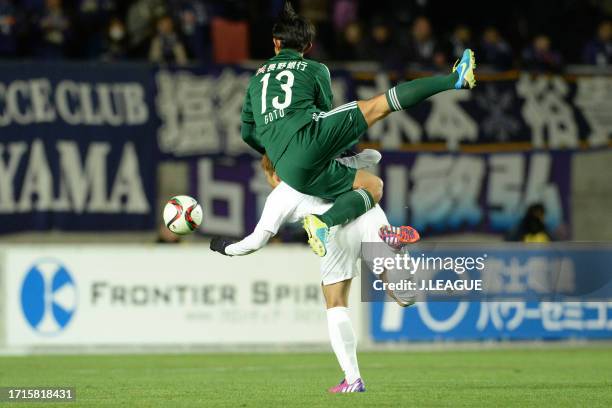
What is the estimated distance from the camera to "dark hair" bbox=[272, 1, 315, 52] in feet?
28.7

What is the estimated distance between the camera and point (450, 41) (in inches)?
730

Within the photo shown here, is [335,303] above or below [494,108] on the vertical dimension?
below

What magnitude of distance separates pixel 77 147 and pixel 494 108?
233 inches

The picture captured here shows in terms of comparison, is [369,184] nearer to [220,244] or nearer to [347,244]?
[347,244]

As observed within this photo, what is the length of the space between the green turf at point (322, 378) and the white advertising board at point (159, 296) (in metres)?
0.44

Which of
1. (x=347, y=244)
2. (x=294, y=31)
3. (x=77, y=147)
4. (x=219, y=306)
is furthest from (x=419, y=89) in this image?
(x=77, y=147)

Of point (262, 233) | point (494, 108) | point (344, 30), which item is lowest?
point (262, 233)

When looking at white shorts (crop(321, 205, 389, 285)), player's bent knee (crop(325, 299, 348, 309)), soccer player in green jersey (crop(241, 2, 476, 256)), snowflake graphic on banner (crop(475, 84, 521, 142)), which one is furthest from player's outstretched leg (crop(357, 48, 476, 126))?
snowflake graphic on banner (crop(475, 84, 521, 142))

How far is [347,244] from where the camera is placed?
8828mm

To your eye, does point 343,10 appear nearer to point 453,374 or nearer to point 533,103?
point 533,103

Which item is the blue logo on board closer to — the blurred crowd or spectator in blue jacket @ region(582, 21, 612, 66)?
the blurred crowd

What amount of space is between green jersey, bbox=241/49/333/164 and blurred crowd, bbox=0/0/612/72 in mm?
8687

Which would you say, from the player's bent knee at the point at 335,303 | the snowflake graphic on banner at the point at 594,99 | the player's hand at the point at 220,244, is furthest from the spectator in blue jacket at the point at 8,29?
the player's bent knee at the point at 335,303

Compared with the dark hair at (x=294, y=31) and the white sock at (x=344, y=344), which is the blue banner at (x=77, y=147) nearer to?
the dark hair at (x=294, y=31)
